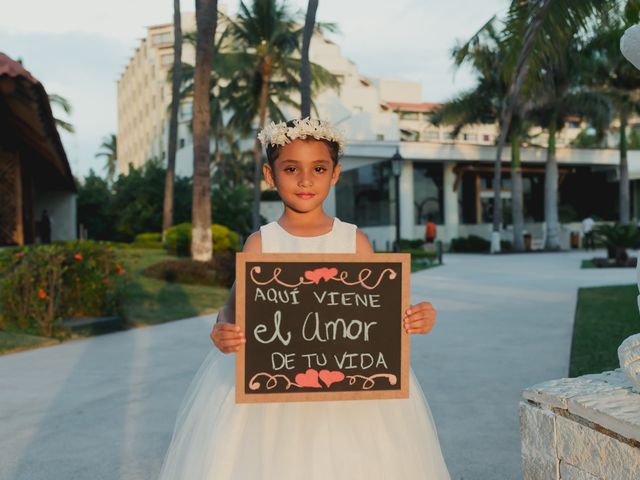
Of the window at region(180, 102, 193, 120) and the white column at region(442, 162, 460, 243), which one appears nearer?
the white column at region(442, 162, 460, 243)

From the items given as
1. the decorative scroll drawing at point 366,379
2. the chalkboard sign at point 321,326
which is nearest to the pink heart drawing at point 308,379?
the chalkboard sign at point 321,326

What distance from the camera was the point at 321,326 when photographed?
221cm

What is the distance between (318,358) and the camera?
7.17 feet

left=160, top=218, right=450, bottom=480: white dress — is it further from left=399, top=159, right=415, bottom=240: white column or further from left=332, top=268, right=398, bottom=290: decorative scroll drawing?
left=399, top=159, right=415, bottom=240: white column

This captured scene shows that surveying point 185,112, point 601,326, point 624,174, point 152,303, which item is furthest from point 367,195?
point 185,112

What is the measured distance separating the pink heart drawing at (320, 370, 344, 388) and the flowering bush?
6.56 m

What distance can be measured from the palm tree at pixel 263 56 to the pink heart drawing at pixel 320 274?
72.6ft

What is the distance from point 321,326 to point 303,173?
608mm

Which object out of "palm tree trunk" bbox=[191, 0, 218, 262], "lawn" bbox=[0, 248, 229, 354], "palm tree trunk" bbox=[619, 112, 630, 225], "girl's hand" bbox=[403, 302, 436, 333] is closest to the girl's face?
"girl's hand" bbox=[403, 302, 436, 333]

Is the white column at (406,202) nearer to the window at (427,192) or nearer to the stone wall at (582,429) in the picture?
the window at (427,192)

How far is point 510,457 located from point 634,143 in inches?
2000

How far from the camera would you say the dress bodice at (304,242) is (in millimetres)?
2543

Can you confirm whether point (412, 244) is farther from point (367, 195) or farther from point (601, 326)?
point (601, 326)

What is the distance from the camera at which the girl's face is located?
2.42 metres
